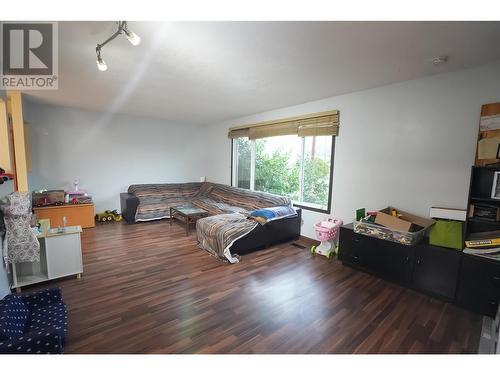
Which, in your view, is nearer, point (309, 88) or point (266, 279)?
point (266, 279)

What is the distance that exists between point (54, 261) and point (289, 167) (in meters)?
3.73

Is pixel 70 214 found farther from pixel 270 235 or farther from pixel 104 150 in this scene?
pixel 270 235

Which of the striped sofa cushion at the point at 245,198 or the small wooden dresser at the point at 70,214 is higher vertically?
the striped sofa cushion at the point at 245,198

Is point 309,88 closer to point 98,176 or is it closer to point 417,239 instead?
point 417,239

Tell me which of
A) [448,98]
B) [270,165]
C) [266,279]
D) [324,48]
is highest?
[324,48]

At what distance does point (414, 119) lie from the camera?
270 centimetres

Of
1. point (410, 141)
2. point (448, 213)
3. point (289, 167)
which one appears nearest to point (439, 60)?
point (410, 141)

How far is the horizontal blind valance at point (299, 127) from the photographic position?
3504 millimetres

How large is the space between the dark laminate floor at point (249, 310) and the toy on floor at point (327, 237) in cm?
19

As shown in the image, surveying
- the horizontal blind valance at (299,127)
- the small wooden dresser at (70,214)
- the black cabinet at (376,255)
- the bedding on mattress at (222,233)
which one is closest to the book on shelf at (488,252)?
the black cabinet at (376,255)

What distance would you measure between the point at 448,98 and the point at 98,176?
6.25 metres

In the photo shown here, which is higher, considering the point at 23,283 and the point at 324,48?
the point at 324,48

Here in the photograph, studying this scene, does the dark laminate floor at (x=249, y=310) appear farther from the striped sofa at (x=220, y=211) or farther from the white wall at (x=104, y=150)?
the white wall at (x=104, y=150)
